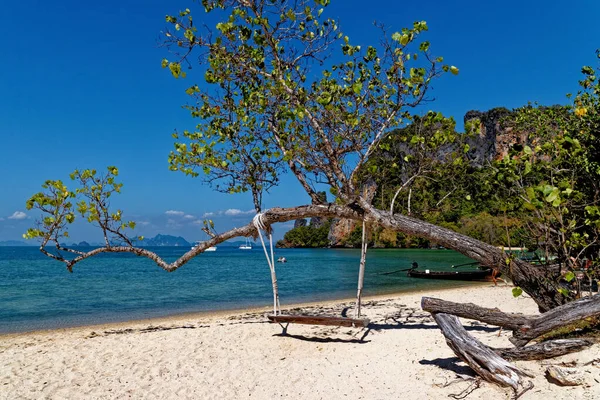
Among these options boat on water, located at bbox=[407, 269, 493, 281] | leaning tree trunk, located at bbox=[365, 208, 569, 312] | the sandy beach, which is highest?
leaning tree trunk, located at bbox=[365, 208, 569, 312]

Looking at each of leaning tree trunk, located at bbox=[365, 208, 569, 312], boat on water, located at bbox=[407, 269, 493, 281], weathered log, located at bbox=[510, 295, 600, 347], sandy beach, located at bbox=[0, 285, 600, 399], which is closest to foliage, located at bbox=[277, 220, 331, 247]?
boat on water, located at bbox=[407, 269, 493, 281]

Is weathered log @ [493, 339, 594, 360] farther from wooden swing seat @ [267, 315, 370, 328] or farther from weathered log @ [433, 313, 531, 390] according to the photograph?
wooden swing seat @ [267, 315, 370, 328]

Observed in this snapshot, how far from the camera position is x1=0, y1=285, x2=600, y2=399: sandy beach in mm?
5070

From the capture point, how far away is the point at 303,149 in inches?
298

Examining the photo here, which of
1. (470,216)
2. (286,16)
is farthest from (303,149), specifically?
(470,216)

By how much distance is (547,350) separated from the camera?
4.80m

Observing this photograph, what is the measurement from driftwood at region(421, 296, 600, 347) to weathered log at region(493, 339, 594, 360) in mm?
143

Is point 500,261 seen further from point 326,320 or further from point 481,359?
point 326,320

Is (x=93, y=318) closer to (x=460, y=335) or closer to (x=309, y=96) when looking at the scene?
(x=309, y=96)

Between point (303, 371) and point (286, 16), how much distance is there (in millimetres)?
5373

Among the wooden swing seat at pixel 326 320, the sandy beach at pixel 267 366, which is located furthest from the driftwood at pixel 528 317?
the wooden swing seat at pixel 326 320

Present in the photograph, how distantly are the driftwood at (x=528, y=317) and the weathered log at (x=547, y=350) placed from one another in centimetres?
14

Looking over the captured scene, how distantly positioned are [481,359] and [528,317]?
879 mm

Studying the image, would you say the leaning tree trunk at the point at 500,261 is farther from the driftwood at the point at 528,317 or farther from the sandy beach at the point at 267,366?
the sandy beach at the point at 267,366
